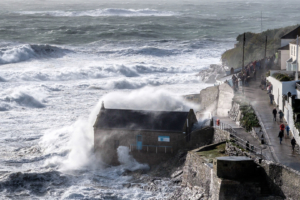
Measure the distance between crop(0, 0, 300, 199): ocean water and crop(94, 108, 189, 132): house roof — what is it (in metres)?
1.57

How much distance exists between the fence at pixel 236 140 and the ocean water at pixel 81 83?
3.79 meters

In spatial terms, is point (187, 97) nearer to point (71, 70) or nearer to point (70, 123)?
point (70, 123)

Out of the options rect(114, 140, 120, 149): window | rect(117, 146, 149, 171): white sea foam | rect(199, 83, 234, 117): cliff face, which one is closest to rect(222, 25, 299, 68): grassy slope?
rect(199, 83, 234, 117): cliff face

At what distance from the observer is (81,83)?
53250 millimetres

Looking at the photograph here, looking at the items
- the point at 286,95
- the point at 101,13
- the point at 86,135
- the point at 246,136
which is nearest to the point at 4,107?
the point at 86,135

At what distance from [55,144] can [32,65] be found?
35.5 metres

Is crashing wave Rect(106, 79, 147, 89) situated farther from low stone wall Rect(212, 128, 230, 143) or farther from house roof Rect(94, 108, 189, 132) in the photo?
low stone wall Rect(212, 128, 230, 143)

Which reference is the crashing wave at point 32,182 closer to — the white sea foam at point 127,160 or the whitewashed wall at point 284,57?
the white sea foam at point 127,160

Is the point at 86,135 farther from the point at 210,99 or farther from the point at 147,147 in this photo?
the point at 210,99

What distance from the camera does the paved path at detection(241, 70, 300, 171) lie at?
2067 cm

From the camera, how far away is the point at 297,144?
22.1m

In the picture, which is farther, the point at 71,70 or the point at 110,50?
the point at 110,50

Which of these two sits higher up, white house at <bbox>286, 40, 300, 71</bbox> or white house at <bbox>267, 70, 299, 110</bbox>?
white house at <bbox>286, 40, 300, 71</bbox>

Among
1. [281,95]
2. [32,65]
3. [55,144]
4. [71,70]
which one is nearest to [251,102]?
[281,95]
